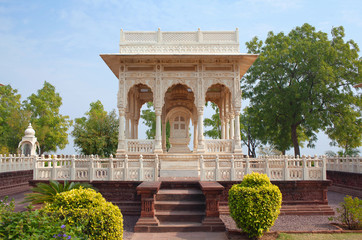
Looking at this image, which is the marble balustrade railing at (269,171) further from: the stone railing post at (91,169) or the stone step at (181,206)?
the stone railing post at (91,169)

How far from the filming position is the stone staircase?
8359mm

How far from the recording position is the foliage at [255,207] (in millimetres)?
7246

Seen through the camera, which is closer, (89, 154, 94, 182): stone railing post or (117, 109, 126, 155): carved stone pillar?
(89, 154, 94, 182): stone railing post

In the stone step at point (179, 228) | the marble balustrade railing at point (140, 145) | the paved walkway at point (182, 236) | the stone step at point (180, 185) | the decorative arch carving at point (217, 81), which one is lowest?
the paved walkway at point (182, 236)

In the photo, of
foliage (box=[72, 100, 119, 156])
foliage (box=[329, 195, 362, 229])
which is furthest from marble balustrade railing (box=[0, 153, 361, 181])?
foliage (box=[72, 100, 119, 156])

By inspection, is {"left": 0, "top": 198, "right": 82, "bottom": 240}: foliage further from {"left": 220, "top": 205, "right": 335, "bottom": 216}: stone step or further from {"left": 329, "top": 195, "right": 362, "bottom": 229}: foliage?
{"left": 329, "top": 195, "right": 362, "bottom": 229}: foliage

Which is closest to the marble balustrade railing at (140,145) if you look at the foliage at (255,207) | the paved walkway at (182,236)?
the paved walkway at (182,236)

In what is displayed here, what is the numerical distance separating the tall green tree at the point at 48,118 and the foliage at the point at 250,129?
24.2 m

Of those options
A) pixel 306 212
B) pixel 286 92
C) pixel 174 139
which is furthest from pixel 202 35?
pixel 286 92

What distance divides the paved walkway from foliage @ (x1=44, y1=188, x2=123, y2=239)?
1.94 meters

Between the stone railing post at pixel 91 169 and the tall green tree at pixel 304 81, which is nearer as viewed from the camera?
the stone railing post at pixel 91 169

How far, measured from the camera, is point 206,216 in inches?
339

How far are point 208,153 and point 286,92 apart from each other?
1384 centimetres

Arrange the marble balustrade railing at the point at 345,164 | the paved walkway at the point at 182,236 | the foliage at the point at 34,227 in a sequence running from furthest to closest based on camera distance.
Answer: the marble balustrade railing at the point at 345,164
the paved walkway at the point at 182,236
the foliage at the point at 34,227
